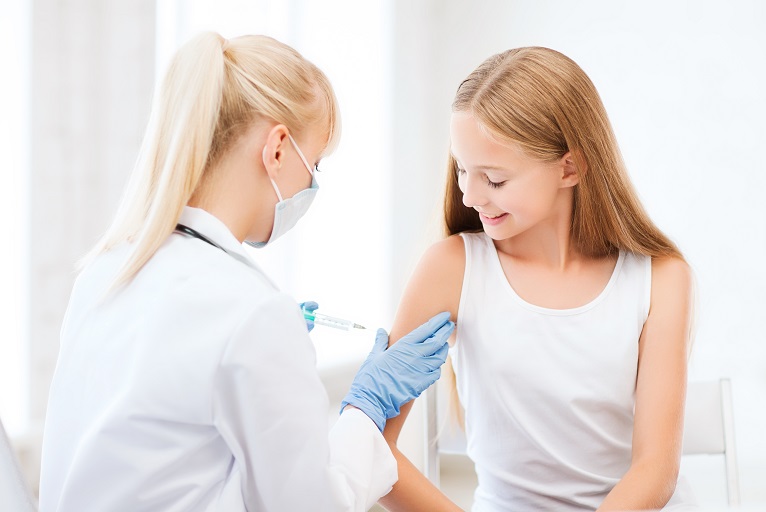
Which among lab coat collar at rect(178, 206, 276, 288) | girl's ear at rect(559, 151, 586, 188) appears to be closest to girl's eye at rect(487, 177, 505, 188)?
girl's ear at rect(559, 151, 586, 188)

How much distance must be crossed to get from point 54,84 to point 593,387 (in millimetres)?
1281

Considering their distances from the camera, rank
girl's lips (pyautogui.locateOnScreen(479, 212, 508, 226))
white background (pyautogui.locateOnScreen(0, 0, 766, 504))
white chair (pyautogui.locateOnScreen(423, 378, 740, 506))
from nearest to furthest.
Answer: girl's lips (pyautogui.locateOnScreen(479, 212, 508, 226)) → white chair (pyautogui.locateOnScreen(423, 378, 740, 506)) → white background (pyautogui.locateOnScreen(0, 0, 766, 504))

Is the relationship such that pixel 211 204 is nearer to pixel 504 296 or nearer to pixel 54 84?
pixel 504 296

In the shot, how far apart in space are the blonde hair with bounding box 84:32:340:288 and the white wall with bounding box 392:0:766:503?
7.36 feet

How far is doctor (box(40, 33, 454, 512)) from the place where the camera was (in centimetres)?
82

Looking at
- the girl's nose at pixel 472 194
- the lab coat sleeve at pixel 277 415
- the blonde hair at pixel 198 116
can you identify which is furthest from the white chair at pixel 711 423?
the blonde hair at pixel 198 116

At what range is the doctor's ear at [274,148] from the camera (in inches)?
37.5

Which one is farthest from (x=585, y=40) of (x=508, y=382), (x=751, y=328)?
(x=508, y=382)

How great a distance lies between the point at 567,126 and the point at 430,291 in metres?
0.37

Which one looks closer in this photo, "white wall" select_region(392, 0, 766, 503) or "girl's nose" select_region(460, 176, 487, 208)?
"girl's nose" select_region(460, 176, 487, 208)

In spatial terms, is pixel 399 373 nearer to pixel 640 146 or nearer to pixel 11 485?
pixel 11 485

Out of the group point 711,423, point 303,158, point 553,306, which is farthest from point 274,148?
point 711,423

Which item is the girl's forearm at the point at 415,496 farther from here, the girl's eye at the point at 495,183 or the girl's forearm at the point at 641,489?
the girl's eye at the point at 495,183

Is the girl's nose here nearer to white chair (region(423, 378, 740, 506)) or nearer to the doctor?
the doctor
